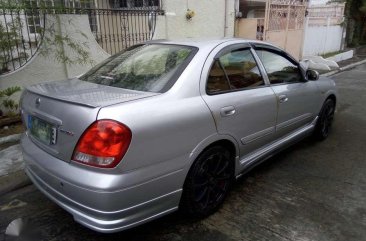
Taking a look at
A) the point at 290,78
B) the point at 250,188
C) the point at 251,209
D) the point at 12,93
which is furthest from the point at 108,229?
the point at 12,93

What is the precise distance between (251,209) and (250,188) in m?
0.41

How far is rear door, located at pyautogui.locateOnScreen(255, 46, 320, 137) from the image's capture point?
3.60 m

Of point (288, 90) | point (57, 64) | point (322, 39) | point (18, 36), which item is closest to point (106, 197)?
point (288, 90)

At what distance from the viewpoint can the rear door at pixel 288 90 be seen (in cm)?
360

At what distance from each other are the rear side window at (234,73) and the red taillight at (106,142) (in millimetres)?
927

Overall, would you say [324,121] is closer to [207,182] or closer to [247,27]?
[207,182]

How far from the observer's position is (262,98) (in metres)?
3.29

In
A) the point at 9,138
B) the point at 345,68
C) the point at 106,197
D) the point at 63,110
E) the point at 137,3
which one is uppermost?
the point at 137,3

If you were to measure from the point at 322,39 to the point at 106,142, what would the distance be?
1376 centimetres

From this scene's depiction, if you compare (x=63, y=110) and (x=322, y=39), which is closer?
(x=63, y=110)

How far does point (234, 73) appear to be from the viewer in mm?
3168

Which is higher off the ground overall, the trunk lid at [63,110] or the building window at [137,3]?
the building window at [137,3]

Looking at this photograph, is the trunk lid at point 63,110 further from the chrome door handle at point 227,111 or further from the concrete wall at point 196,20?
the concrete wall at point 196,20

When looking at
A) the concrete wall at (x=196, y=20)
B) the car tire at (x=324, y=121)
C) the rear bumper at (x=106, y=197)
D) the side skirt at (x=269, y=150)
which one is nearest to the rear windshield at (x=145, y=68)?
the rear bumper at (x=106, y=197)
